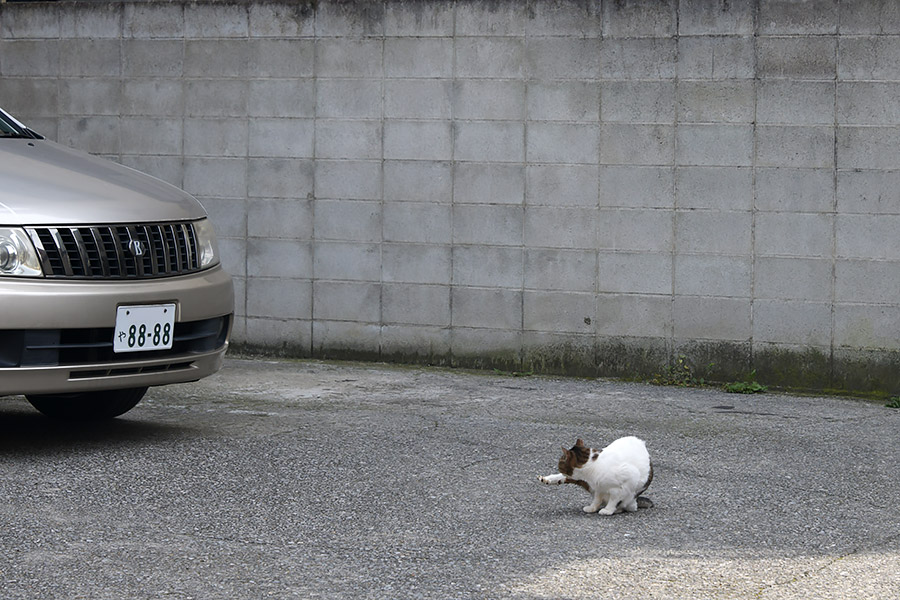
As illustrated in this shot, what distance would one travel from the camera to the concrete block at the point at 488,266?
25.5 feet

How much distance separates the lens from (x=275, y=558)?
12.8 ft

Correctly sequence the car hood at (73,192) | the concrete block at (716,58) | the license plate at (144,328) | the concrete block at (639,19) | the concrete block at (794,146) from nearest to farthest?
the car hood at (73,192)
the license plate at (144,328)
the concrete block at (794,146)
the concrete block at (716,58)
the concrete block at (639,19)

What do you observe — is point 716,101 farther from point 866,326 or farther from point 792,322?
point 866,326

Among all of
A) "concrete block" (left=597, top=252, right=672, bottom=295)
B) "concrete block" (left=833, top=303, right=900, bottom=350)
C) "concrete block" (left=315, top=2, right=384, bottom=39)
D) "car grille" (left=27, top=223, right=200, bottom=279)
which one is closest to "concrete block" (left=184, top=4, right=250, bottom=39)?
"concrete block" (left=315, top=2, right=384, bottom=39)

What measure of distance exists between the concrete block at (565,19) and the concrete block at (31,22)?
127 inches

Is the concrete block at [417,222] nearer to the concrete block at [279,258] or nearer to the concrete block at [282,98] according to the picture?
the concrete block at [279,258]

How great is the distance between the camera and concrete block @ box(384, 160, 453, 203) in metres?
7.89

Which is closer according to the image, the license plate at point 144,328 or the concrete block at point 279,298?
the license plate at point 144,328

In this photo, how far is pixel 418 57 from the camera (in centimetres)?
791

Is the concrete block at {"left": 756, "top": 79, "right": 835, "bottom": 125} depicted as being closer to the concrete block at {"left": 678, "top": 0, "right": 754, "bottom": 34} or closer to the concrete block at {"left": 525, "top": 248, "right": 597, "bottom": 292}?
the concrete block at {"left": 678, "top": 0, "right": 754, "bottom": 34}

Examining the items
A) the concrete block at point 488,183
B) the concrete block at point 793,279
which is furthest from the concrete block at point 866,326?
the concrete block at point 488,183

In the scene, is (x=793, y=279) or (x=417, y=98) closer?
(x=793, y=279)

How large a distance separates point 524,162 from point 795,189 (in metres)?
1.59

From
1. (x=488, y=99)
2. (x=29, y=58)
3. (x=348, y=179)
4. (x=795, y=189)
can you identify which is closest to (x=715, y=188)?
(x=795, y=189)
